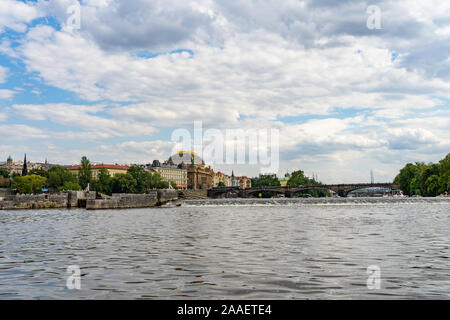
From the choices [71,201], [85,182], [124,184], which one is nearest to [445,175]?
[71,201]

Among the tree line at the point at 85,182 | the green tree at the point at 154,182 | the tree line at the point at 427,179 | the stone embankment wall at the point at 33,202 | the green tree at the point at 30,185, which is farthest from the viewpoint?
the green tree at the point at 154,182

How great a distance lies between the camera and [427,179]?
114m

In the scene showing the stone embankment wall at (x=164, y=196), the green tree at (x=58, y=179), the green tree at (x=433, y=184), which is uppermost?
the green tree at (x=58, y=179)

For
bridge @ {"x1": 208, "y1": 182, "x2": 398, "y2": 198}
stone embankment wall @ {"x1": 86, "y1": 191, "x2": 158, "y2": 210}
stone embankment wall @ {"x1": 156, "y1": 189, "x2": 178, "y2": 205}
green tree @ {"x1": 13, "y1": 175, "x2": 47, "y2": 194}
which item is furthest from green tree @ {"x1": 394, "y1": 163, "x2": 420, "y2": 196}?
green tree @ {"x1": 13, "y1": 175, "x2": 47, "y2": 194}

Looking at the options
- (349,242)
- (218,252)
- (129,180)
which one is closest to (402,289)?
(218,252)

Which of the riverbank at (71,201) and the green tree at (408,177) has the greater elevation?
the green tree at (408,177)

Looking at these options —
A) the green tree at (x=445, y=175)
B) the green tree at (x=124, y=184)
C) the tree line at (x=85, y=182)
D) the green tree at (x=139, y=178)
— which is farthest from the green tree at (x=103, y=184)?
the green tree at (x=445, y=175)

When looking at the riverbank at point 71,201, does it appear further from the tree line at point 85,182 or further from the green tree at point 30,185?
the green tree at point 30,185

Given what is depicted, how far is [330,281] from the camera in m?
11.4

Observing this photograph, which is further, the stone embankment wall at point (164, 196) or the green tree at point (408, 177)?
the green tree at point (408, 177)

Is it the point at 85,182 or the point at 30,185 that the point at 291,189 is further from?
the point at 30,185

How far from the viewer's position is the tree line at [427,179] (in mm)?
104750
